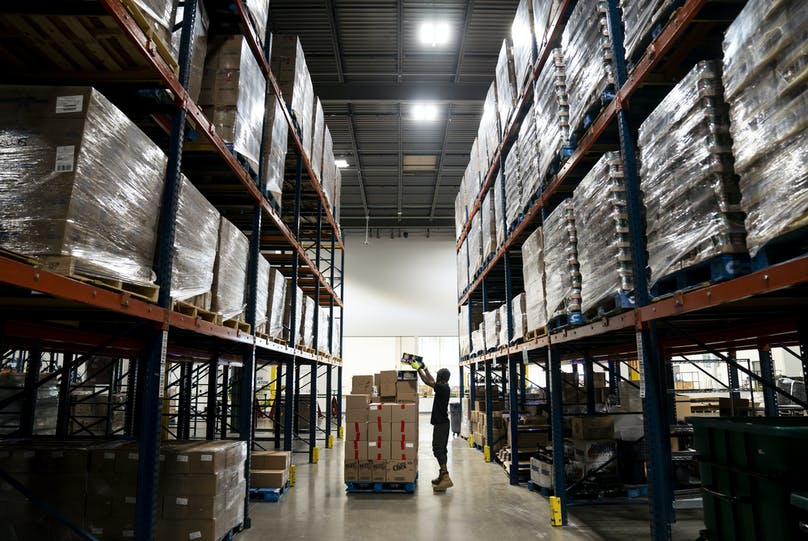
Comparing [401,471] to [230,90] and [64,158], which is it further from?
[64,158]

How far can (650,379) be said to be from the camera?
13.2ft

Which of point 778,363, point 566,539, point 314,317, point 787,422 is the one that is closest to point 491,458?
point 314,317

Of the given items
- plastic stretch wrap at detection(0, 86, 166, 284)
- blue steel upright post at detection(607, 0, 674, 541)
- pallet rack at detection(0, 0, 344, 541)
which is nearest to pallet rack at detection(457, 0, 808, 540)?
blue steel upright post at detection(607, 0, 674, 541)

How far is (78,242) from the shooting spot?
3010mm

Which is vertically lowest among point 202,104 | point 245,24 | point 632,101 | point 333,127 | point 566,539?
point 566,539

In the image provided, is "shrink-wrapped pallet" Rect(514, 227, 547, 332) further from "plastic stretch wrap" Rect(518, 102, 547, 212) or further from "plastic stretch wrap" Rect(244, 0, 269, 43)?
"plastic stretch wrap" Rect(244, 0, 269, 43)

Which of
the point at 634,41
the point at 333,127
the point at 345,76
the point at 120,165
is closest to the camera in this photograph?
the point at 120,165

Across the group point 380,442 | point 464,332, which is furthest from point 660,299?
point 464,332

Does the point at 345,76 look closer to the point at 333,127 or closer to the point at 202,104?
the point at 333,127

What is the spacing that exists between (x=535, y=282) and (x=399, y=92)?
7561mm

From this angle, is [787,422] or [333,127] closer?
[787,422]

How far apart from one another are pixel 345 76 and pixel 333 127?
2676 millimetres

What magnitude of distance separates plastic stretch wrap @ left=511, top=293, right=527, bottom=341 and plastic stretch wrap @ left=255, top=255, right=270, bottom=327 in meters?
3.56

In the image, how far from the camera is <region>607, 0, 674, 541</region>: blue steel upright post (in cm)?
381
